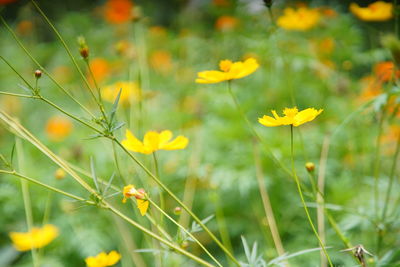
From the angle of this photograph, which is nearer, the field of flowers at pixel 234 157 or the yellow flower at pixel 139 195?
the yellow flower at pixel 139 195

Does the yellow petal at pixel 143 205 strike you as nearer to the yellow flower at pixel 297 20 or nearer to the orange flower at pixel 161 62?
the yellow flower at pixel 297 20

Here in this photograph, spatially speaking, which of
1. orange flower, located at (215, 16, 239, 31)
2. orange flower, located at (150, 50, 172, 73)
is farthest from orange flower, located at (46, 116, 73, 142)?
orange flower, located at (215, 16, 239, 31)

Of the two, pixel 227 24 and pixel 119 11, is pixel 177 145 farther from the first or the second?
pixel 119 11

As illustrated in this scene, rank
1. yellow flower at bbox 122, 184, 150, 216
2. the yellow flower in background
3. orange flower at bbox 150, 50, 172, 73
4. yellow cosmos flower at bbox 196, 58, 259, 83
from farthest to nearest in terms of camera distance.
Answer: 1. orange flower at bbox 150, 50, 172, 73
2. the yellow flower in background
3. yellow cosmos flower at bbox 196, 58, 259, 83
4. yellow flower at bbox 122, 184, 150, 216

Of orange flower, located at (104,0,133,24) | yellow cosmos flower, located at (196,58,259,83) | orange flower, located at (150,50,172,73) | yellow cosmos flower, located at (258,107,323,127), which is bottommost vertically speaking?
orange flower, located at (150,50,172,73)

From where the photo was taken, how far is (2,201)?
3.64 ft

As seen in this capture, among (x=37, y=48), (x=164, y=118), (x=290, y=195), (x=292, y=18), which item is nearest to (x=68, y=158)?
(x=164, y=118)

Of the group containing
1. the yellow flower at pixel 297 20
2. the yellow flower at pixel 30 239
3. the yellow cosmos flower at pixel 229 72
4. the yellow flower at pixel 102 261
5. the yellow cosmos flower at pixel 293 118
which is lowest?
the yellow flower at pixel 30 239

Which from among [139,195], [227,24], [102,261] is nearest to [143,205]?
[139,195]

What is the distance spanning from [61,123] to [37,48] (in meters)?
0.81

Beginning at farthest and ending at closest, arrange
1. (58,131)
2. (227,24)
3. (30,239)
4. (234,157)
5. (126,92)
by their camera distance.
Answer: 1. (227,24)
2. (58,131)
3. (234,157)
4. (126,92)
5. (30,239)

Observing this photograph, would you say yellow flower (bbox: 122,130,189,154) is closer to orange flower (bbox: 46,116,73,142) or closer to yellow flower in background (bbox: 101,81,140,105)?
yellow flower in background (bbox: 101,81,140,105)

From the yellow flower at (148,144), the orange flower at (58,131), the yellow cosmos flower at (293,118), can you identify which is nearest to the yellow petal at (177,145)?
the yellow flower at (148,144)

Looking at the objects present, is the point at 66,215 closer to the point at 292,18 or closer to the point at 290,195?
the point at 290,195
